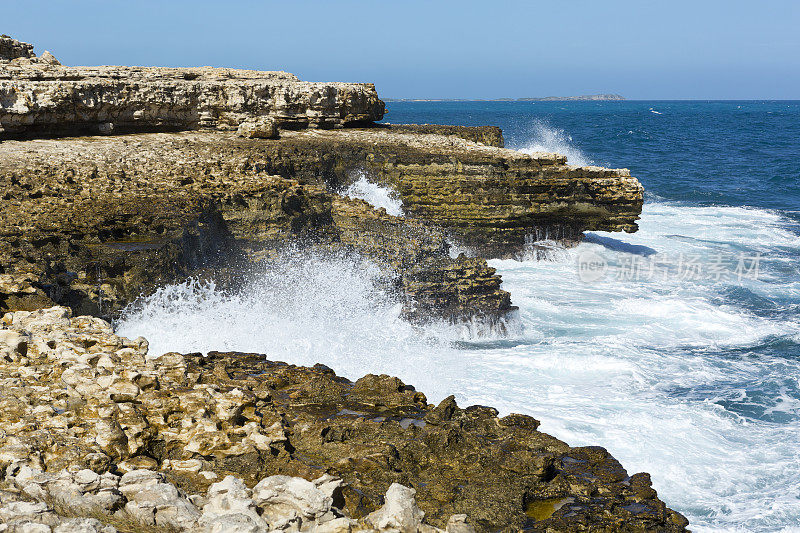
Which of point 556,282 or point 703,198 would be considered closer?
point 556,282

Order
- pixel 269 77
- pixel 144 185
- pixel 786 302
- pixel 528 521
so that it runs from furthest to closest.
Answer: pixel 269 77
pixel 786 302
pixel 144 185
pixel 528 521

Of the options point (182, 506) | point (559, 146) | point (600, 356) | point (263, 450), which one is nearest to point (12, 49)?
point (600, 356)

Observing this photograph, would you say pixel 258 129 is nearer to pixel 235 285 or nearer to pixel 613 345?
pixel 235 285

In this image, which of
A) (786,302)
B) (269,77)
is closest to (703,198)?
(786,302)

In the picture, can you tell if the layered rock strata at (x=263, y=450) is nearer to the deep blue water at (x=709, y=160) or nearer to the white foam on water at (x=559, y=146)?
the deep blue water at (x=709, y=160)

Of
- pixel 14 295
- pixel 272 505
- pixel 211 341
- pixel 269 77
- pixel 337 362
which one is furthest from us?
pixel 269 77

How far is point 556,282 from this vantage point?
53.1 feet

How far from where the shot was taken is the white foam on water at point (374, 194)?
643 inches

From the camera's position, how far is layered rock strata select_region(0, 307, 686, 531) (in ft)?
13.6

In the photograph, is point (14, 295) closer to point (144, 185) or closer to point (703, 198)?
point (144, 185)

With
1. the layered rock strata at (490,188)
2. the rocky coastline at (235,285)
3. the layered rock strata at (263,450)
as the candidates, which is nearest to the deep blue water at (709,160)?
the layered rock strata at (490,188)

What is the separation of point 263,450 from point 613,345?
828cm

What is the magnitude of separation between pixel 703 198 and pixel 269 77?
18146mm

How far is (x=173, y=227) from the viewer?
1071cm
